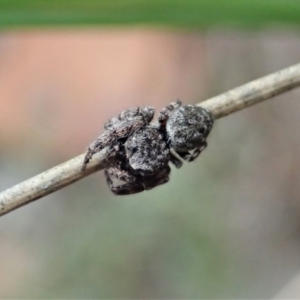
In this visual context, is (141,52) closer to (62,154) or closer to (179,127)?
(62,154)

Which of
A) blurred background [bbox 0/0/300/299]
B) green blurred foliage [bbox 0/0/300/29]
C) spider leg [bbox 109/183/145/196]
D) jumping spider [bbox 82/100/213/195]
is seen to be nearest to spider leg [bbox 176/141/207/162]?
jumping spider [bbox 82/100/213/195]

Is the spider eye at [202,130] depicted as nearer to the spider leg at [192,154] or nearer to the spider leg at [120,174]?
the spider leg at [192,154]

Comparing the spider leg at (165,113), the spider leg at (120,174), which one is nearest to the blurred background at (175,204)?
the spider leg at (165,113)

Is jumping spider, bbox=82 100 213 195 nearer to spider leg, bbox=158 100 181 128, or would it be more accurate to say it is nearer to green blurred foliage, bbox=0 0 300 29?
spider leg, bbox=158 100 181 128

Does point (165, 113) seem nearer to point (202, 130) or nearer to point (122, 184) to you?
point (202, 130)

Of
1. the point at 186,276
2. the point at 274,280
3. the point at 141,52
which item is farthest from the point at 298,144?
the point at 141,52

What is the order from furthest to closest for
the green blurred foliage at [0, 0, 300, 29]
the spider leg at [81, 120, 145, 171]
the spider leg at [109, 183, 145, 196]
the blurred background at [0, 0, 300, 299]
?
the blurred background at [0, 0, 300, 299] < the spider leg at [109, 183, 145, 196] < the spider leg at [81, 120, 145, 171] < the green blurred foliage at [0, 0, 300, 29]
